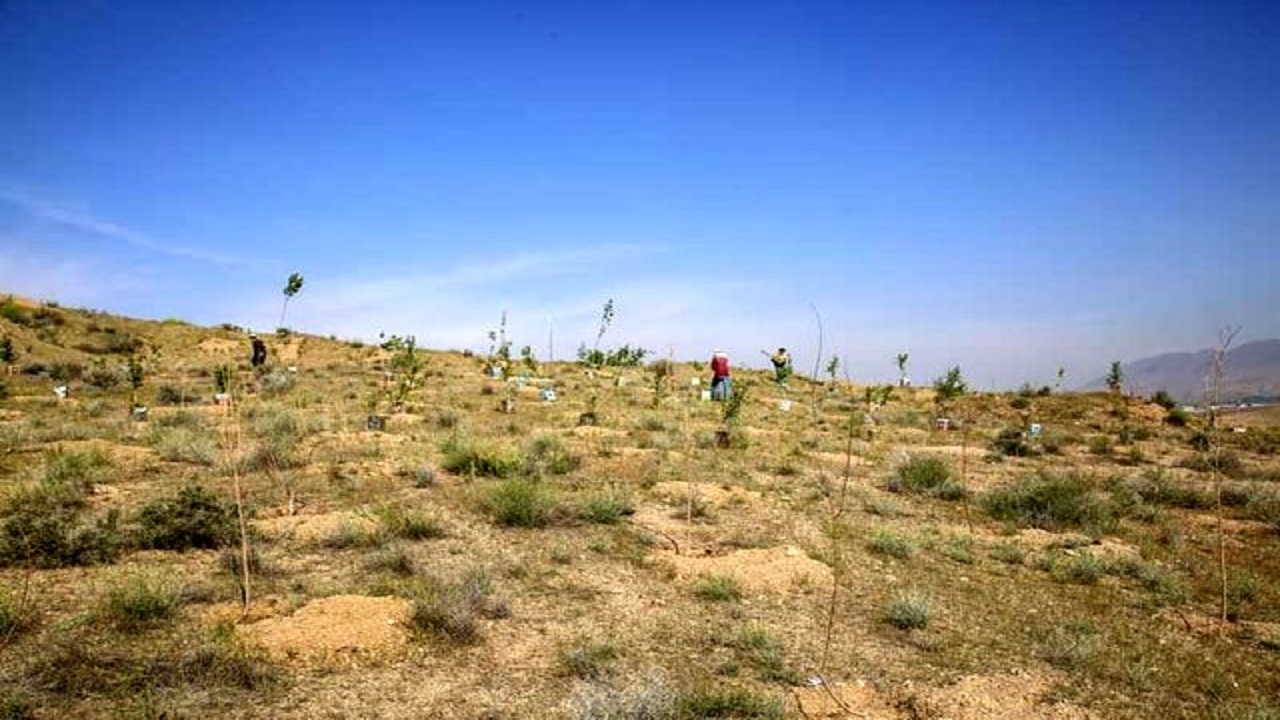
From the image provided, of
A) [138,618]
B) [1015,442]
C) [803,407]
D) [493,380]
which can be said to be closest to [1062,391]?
[803,407]

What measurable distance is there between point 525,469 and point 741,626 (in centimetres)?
648

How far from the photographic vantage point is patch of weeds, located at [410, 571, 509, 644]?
6543 millimetres

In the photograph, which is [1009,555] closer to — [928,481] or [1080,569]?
[1080,569]

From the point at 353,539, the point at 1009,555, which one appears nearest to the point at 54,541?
the point at 353,539

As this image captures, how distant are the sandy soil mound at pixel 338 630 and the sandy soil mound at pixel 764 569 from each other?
10.3 feet

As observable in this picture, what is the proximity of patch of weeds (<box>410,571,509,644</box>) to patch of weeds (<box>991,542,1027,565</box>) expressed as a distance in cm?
628

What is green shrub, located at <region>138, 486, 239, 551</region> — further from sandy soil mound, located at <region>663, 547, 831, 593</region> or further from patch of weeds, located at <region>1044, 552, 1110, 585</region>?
patch of weeds, located at <region>1044, 552, 1110, 585</region>

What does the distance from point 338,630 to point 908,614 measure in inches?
193

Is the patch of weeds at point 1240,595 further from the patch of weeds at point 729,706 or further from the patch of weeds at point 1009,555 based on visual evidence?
the patch of weeds at point 729,706

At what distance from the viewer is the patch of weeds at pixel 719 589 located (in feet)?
25.8

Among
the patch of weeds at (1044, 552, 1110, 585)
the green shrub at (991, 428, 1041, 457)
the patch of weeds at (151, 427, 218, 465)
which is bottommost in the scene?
the patch of weeds at (1044, 552, 1110, 585)

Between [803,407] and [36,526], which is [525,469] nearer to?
[36,526]

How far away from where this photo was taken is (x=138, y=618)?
20.8ft

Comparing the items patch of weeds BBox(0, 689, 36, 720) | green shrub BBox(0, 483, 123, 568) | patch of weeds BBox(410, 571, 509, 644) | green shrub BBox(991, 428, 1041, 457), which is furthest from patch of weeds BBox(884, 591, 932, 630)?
green shrub BBox(991, 428, 1041, 457)
